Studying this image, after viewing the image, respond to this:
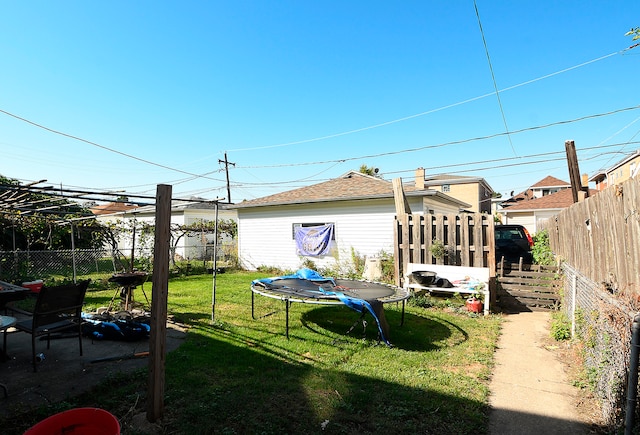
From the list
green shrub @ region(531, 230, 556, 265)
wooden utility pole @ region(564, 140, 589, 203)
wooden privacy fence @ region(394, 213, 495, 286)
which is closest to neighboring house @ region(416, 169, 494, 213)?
green shrub @ region(531, 230, 556, 265)

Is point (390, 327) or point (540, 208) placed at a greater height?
point (540, 208)

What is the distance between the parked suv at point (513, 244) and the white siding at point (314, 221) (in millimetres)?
3726

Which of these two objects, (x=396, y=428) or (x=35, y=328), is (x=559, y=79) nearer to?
(x=396, y=428)

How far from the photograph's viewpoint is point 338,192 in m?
12.2

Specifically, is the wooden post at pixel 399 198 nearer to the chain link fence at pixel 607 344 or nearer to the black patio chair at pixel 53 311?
the chain link fence at pixel 607 344

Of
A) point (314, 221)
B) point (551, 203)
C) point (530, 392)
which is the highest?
point (551, 203)

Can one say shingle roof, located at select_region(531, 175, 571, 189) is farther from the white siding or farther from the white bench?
the white bench

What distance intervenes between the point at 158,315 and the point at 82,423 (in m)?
0.91

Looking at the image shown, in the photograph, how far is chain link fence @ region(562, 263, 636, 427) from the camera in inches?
95.3

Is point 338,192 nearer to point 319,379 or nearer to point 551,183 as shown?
point 319,379

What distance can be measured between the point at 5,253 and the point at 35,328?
6.59 metres

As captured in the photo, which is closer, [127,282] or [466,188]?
[127,282]

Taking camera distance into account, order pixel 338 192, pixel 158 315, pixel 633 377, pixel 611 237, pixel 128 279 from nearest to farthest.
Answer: pixel 633 377, pixel 158 315, pixel 611 237, pixel 128 279, pixel 338 192

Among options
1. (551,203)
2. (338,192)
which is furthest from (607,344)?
(551,203)
